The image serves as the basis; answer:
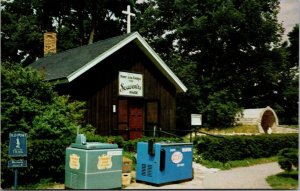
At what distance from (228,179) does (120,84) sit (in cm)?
897

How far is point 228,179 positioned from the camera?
11.9 m

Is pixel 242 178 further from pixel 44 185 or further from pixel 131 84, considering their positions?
pixel 131 84

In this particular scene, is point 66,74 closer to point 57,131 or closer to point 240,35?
point 57,131

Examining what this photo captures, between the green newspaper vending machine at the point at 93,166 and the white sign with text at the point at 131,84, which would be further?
the white sign with text at the point at 131,84

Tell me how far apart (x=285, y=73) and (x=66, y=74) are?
2923cm

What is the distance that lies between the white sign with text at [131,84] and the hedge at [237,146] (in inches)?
196

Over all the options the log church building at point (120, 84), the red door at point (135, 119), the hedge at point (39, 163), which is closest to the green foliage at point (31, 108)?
the hedge at point (39, 163)

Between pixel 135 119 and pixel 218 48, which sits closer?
pixel 135 119

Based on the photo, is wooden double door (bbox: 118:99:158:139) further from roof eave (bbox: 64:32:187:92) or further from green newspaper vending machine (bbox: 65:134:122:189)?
green newspaper vending machine (bbox: 65:134:122:189)

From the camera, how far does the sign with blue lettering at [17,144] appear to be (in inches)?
369

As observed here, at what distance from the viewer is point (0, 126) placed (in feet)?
37.9

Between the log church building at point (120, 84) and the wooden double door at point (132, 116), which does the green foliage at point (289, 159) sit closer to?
the log church building at point (120, 84)

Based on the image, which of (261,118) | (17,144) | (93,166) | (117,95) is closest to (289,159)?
(93,166)

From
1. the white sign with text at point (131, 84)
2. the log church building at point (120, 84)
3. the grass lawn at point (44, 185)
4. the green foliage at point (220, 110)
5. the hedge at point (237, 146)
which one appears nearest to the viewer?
the grass lawn at point (44, 185)
